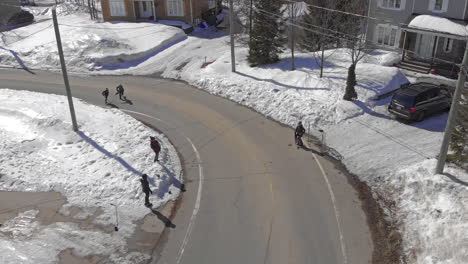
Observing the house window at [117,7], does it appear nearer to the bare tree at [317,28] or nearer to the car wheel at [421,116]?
the bare tree at [317,28]

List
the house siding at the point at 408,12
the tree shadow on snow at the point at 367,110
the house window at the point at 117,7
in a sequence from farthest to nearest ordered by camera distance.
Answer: the house window at the point at 117,7, the house siding at the point at 408,12, the tree shadow on snow at the point at 367,110

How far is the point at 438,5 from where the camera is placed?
96.0ft

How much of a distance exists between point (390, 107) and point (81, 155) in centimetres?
1637

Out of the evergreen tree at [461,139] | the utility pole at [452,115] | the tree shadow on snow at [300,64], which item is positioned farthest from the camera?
the tree shadow on snow at [300,64]

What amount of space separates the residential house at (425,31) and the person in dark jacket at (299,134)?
1120 cm

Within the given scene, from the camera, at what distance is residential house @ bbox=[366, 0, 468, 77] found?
2780 cm

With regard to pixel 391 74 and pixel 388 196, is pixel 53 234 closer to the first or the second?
pixel 388 196

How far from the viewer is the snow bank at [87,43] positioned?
35406mm

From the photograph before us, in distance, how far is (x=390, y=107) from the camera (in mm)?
22234

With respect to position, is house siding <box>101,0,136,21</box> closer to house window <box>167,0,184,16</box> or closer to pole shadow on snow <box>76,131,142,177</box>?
house window <box>167,0,184,16</box>

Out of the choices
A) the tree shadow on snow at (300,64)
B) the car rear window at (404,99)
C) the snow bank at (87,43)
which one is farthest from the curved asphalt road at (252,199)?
the snow bank at (87,43)

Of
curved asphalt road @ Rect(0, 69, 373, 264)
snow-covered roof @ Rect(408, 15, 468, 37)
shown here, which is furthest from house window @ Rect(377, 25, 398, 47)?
curved asphalt road @ Rect(0, 69, 373, 264)

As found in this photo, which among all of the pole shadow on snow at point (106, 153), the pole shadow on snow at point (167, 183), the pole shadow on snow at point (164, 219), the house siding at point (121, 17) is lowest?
the pole shadow on snow at point (164, 219)

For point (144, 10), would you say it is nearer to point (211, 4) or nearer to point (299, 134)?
point (211, 4)
